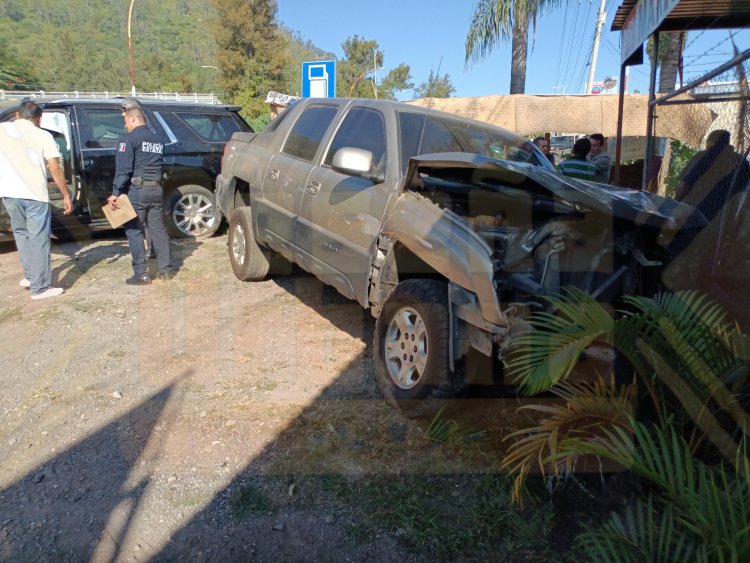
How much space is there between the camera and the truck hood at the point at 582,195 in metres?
2.97

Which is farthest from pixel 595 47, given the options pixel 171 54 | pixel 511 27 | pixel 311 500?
pixel 171 54

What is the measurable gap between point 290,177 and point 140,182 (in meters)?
1.95

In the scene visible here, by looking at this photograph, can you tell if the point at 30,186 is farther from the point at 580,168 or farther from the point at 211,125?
the point at 580,168

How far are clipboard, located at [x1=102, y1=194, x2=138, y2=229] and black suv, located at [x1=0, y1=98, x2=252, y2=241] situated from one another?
1710 mm

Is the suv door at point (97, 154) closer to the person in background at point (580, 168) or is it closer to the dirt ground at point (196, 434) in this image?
the dirt ground at point (196, 434)

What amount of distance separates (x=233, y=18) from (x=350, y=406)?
53.4m

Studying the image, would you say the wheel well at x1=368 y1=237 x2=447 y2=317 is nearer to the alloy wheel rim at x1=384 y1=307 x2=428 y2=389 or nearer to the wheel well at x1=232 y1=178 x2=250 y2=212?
the alloy wheel rim at x1=384 y1=307 x2=428 y2=389

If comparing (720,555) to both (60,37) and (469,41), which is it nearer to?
(469,41)

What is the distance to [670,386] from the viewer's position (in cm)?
238

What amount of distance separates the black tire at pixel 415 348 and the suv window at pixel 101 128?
→ 5546 mm

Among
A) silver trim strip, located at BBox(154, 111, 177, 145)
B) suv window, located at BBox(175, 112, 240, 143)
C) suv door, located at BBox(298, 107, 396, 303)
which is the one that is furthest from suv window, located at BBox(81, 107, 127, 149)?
suv door, located at BBox(298, 107, 396, 303)

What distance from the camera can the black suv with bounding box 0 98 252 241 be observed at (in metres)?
7.14

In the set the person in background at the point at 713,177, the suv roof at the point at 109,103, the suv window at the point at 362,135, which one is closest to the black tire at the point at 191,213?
the suv roof at the point at 109,103

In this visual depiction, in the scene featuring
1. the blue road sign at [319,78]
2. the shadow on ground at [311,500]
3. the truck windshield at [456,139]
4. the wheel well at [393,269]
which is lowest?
the shadow on ground at [311,500]
